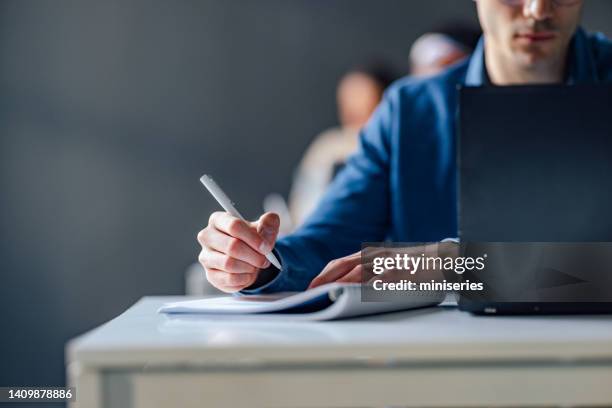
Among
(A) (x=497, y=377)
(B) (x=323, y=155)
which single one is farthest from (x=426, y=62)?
(A) (x=497, y=377)

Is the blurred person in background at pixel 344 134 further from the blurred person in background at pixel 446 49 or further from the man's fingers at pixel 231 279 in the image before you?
the man's fingers at pixel 231 279

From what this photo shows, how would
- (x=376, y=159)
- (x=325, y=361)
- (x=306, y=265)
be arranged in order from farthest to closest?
(x=376, y=159) → (x=306, y=265) → (x=325, y=361)

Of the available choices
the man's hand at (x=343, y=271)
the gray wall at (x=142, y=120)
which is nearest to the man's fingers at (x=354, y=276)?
the man's hand at (x=343, y=271)

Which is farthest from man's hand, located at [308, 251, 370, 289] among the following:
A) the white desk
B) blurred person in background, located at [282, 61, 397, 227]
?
blurred person in background, located at [282, 61, 397, 227]

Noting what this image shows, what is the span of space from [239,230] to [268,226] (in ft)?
0.16

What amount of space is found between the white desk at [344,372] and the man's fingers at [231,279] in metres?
0.31

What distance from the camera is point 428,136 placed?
151 cm

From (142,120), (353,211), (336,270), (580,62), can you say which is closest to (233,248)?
(336,270)

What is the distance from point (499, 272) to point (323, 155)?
143 inches

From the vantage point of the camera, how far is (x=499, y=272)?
824mm

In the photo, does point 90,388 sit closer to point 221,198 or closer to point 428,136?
point 221,198

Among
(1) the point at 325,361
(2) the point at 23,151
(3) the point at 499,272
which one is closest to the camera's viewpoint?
(1) the point at 325,361

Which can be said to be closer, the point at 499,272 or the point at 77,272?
the point at 499,272

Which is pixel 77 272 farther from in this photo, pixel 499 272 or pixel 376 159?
pixel 499 272
